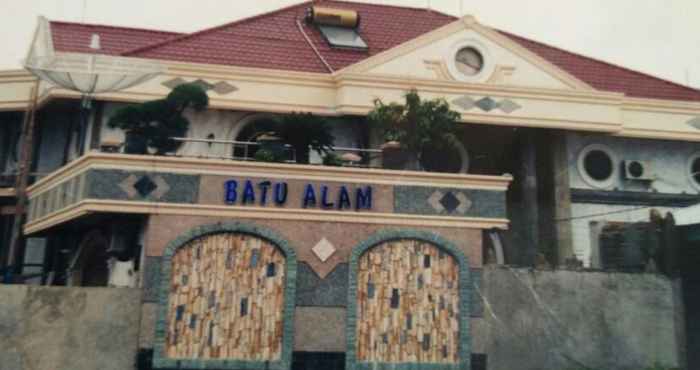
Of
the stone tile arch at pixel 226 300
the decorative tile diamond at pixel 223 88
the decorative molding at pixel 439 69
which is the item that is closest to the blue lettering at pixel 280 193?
the stone tile arch at pixel 226 300

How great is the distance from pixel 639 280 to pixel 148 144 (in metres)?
12.2

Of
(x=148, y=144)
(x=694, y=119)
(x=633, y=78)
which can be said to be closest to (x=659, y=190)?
(x=694, y=119)

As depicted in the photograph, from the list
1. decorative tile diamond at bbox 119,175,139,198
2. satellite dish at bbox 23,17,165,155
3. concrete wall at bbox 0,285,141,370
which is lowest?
concrete wall at bbox 0,285,141,370

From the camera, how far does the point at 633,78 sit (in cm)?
2616

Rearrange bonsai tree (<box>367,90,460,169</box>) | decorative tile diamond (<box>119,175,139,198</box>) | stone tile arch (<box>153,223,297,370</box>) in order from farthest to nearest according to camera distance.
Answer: bonsai tree (<box>367,90,460,169</box>)
decorative tile diamond (<box>119,175,139,198</box>)
stone tile arch (<box>153,223,297,370</box>)

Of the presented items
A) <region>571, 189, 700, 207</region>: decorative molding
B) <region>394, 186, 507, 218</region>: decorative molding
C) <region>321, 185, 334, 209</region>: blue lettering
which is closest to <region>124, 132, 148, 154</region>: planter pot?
<region>321, 185, 334, 209</region>: blue lettering

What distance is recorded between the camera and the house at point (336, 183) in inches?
599

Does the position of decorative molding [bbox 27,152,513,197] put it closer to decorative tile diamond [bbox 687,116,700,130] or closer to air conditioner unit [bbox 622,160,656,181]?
air conditioner unit [bbox 622,160,656,181]

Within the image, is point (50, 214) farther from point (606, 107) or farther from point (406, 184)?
point (606, 107)

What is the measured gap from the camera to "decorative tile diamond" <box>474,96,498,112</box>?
21.5 m

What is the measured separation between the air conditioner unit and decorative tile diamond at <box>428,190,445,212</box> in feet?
31.4

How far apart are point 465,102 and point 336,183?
6.96 meters

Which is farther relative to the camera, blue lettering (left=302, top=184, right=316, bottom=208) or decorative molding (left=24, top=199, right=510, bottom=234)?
blue lettering (left=302, top=184, right=316, bottom=208)

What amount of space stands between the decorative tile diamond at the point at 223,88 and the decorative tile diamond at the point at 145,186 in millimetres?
5939
